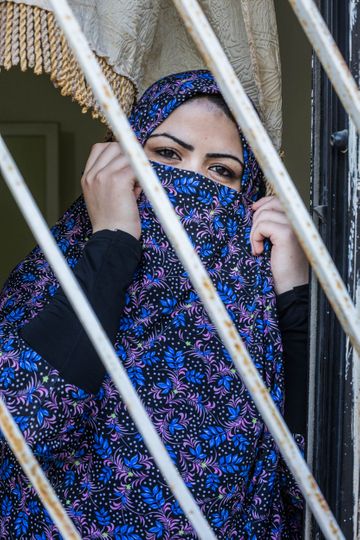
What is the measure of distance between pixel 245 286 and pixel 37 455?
45cm

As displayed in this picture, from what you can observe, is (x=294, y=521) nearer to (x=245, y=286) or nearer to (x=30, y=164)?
(x=245, y=286)

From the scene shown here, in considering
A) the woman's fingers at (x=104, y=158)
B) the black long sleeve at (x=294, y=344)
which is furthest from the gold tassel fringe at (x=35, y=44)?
the black long sleeve at (x=294, y=344)

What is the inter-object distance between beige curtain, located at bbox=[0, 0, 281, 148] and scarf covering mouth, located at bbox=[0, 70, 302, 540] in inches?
8.3

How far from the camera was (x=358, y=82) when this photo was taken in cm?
94

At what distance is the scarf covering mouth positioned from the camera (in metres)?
1.09

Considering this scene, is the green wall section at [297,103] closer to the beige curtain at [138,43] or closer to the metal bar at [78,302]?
the beige curtain at [138,43]

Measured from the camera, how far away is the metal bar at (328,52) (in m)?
0.81

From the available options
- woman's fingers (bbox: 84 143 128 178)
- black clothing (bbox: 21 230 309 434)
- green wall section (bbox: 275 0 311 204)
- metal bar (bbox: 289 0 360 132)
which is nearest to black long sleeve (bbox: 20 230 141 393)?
black clothing (bbox: 21 230 309 434)

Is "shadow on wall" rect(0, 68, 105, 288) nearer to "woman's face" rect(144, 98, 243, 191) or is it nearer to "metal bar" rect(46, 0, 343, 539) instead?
"woman's face" rect(144, 98, 243, 191)

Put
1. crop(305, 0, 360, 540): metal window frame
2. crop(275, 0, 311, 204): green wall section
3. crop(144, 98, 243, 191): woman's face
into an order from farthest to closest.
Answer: crop(275, 0, 311, 204): green wall section, crop(144, 98, 243, 191): woman's face, crop(305, 0, 360, 540): metal window frame

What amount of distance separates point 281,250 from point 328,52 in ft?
1.67

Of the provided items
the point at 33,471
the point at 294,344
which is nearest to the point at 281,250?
the point at 294,344

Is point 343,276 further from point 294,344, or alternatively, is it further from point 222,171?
point 222,171

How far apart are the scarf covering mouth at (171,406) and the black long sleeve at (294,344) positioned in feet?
0.11
